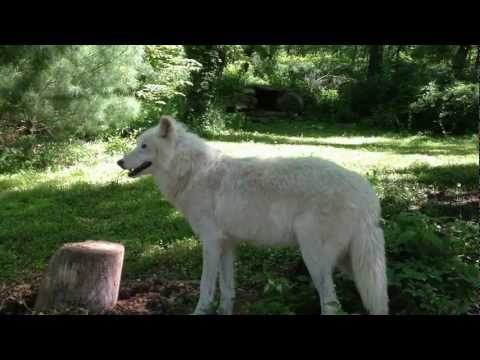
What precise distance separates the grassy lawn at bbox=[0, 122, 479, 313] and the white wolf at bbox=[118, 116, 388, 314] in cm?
45

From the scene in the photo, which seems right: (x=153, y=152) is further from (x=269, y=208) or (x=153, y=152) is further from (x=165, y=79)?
(x=165, y=79)

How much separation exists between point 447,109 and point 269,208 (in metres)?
17.1

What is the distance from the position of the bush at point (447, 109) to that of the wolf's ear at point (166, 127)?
606 inches

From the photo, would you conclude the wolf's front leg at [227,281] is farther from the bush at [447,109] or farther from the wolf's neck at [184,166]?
the bush at [447,109]

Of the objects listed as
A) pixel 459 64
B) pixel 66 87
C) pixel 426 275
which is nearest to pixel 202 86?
pixel 66 87

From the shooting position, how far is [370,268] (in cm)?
479

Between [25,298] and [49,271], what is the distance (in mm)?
724

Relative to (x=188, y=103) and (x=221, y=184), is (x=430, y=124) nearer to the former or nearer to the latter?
(x=188, y=103)

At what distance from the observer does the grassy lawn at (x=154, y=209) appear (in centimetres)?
675

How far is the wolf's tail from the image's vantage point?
15.7ft

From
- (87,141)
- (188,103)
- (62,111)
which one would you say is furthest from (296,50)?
(62,111)

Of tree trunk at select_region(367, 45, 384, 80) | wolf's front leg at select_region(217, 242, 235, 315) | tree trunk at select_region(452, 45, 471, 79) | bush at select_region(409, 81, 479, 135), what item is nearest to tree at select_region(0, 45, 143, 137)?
wolf's front leg at select_region(217, 242, 235, 315)

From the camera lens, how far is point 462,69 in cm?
2178

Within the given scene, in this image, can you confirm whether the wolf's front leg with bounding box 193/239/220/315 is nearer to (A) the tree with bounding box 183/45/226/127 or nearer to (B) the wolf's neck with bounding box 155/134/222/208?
(B) the wolf's neck with bounding box 155/134/222/208
